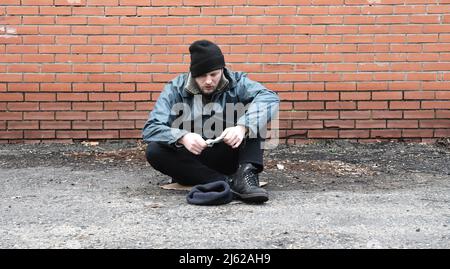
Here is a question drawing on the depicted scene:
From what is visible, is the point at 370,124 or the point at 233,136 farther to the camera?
the point at 370,124

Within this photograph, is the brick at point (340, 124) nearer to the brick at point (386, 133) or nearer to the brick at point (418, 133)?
the brick at point (386, 133)

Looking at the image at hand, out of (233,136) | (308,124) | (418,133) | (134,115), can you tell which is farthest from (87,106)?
(418,133)

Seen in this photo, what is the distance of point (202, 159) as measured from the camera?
14.4 feet

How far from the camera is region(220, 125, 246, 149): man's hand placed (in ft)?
13.1

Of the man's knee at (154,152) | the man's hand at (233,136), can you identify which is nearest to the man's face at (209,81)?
the man's hand at (233,136)

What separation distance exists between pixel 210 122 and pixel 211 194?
1.92 ft

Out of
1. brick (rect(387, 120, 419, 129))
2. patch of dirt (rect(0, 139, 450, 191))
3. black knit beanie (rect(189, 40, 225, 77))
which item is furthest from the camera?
brick (rect(387, 120, 419, 129))

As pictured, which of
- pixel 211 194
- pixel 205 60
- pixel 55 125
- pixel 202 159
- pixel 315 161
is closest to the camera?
pixel 211 194

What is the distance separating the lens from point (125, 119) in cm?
603

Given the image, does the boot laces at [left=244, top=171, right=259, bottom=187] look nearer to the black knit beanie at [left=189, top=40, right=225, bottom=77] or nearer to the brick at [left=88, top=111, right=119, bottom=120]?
the black knit beanie at [left=189, top=40, right=225, bottom=77]

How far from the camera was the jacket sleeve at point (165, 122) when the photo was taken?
4.10m

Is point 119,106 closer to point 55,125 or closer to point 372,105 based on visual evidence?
point 55,125

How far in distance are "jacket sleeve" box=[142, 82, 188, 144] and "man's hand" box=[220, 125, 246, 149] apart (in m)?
0.24

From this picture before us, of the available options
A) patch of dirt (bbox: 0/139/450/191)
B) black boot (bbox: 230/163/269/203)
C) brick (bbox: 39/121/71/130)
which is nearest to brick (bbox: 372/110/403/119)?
patch of dirt (bbox: 0/139/450/191)
